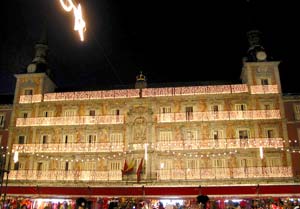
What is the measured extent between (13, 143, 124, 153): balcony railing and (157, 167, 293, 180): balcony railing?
5.21 m

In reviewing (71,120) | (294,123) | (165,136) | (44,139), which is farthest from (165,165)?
(294,123)

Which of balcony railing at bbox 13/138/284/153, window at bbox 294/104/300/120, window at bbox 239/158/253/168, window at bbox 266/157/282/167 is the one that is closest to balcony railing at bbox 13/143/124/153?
balcony railing at bbox 13/138/284/153

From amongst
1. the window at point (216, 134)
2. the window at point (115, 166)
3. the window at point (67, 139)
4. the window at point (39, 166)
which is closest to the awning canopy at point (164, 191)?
the window at point (39, 166)

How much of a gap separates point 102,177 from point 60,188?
4472 millimetres

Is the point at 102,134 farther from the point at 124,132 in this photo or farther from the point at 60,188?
the point at 60,188

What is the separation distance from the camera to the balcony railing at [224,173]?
2772cm

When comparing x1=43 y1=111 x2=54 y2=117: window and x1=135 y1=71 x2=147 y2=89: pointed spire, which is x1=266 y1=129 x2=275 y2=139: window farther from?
x1=43 y1=111 x2=54 y2=117: window

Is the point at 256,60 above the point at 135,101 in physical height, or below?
above

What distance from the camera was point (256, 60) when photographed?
32031mm

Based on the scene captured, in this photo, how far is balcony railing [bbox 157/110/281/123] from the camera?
29891 millimetres

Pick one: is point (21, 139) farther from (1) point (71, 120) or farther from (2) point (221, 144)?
(2) point (221, 144)

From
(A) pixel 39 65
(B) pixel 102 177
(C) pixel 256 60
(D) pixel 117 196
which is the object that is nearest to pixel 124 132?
(B) pixel 102 177

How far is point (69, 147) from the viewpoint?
31.5 metres

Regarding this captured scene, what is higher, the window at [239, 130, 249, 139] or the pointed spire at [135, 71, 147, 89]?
the pointed spire at [135, 71, 147, 89]
